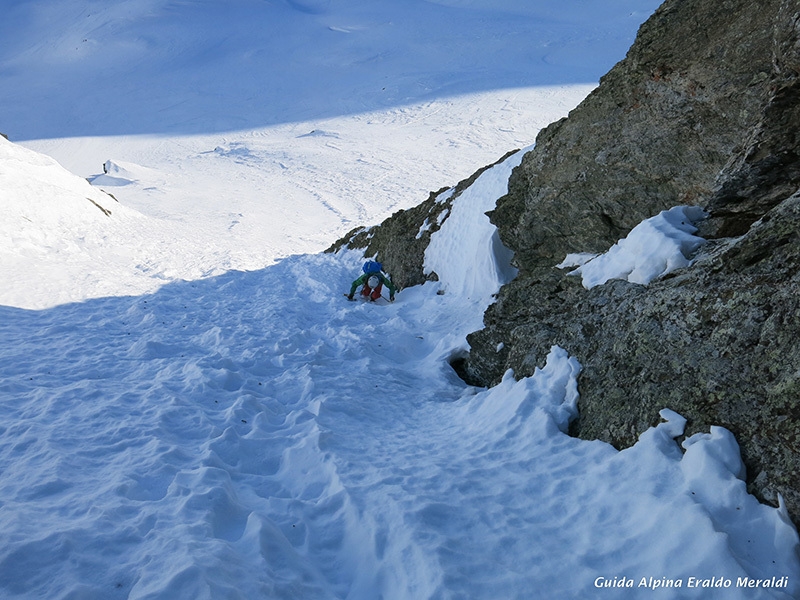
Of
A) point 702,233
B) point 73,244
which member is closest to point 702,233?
point 702,233

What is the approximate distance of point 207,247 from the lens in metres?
21.3

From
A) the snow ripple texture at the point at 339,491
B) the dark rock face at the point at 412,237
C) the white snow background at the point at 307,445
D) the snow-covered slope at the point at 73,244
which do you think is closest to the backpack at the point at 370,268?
the white snow background at the point at 307,445

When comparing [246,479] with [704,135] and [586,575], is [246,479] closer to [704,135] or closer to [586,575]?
[586,575]

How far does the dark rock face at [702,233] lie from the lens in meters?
4.17

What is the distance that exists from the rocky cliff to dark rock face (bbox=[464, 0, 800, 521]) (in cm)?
2

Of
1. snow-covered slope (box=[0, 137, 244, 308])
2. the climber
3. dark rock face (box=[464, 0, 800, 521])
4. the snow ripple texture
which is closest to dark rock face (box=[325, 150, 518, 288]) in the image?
the climber

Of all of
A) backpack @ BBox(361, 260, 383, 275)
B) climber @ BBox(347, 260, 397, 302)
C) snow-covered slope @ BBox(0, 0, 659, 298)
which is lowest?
climber @ BBox(347, 260, 397, 302)

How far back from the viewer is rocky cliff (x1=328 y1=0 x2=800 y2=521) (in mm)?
4172

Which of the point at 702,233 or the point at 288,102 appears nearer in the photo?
the point at 702,233

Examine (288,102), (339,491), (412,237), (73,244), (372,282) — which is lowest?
(339,491)

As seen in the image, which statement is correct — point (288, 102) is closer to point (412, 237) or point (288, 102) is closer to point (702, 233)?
point (412, 237)

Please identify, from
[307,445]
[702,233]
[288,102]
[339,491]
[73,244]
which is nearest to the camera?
[339,491]

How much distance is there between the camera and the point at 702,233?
20.2 feet

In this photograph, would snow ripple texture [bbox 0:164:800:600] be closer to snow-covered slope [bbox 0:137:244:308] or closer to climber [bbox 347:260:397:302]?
snow-covered slope [bbox 0:137:244:308]
